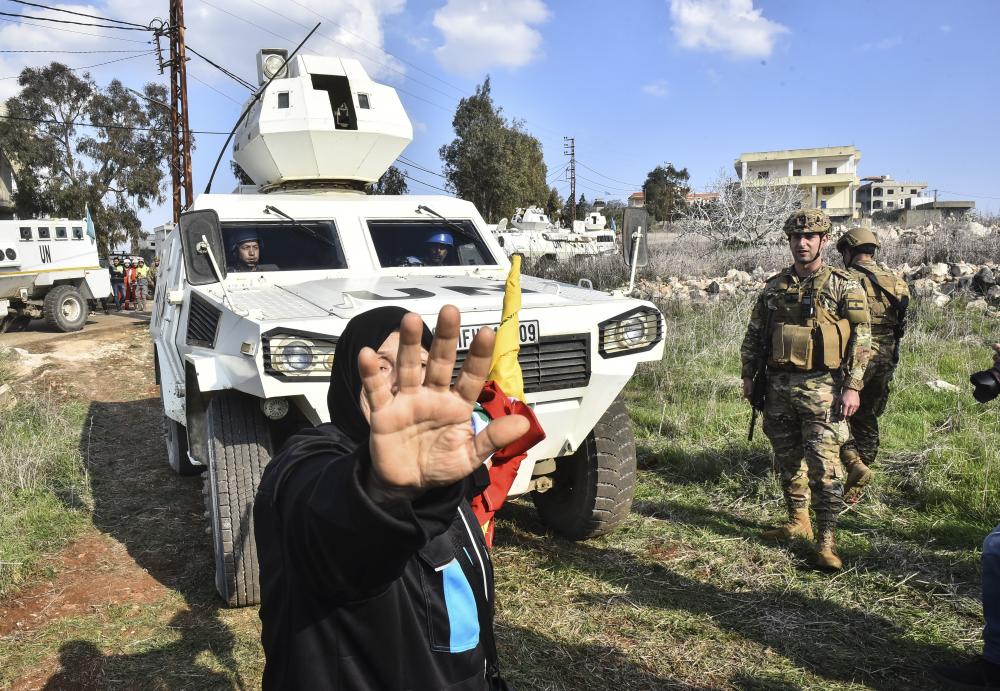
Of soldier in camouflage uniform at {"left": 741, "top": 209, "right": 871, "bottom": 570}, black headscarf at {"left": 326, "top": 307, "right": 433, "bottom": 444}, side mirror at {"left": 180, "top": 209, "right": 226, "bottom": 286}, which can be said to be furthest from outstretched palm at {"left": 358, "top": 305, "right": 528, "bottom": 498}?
soldier in camouflage uniform at {"left": 741, "top": 209, "right": 871, "bottom": 570}

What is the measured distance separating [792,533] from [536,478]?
4.54ft

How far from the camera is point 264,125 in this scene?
5.10m

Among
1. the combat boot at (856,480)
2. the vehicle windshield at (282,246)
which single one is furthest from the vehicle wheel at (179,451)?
the combat boot at (856,480)

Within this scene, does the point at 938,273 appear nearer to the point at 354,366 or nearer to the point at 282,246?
the point at 282,246

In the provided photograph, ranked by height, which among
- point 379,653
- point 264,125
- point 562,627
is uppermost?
point 264,125

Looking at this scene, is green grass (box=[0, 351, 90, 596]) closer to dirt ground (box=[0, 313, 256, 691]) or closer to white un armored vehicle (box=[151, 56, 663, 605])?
dirt ground (box=[0, 313, 256, 691])

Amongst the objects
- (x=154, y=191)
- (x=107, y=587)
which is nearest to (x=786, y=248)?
(x=107, y=587)

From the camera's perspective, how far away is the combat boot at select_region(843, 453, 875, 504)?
452 cm

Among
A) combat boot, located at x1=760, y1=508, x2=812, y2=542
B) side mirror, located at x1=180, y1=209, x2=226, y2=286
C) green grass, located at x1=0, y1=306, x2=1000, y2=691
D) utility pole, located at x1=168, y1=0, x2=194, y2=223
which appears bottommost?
green grass, located at x1=0, y1=306, x2=1000, y2=691

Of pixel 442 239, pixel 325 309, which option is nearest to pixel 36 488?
pixel 325 309

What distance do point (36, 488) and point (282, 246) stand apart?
229cm

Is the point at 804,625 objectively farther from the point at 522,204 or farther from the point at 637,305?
the point at 522,204

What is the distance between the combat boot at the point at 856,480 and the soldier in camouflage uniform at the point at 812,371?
63 cm

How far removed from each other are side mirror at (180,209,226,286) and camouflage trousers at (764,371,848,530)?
2827mm
